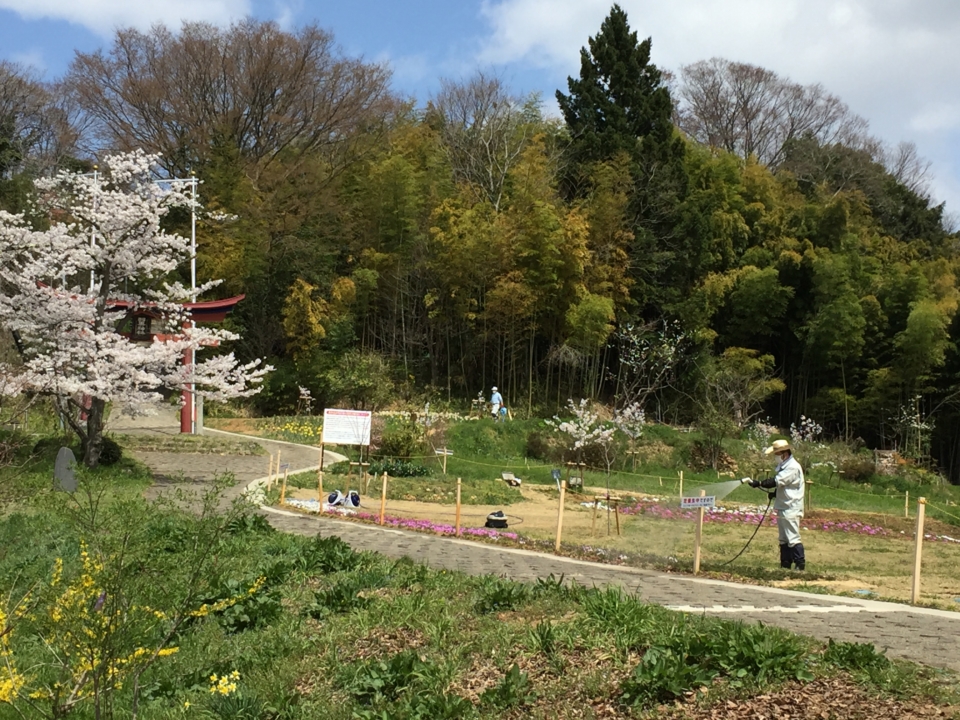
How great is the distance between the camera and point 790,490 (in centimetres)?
887

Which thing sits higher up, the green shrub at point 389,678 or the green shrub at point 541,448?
the green shrub at point 389,678

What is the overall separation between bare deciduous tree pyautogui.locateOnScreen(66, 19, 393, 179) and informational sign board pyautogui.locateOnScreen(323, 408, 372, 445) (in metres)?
19.3

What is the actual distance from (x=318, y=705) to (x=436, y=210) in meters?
24.1

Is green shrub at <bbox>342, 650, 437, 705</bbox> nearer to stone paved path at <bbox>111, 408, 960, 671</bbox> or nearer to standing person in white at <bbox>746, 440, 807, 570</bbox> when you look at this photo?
stone paved path at <bbox>111, 408, 960, 671</bbox>

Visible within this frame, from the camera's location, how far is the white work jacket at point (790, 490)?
8867mm

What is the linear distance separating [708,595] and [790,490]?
2.15 metres

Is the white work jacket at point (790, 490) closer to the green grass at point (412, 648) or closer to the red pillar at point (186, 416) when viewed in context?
the green grass at point (412, 648)

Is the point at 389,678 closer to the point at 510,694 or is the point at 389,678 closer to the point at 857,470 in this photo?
the point at 510,694

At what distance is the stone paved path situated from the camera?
5605 mm

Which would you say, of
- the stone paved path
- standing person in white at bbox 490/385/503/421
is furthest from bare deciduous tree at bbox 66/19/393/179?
the stone paved path

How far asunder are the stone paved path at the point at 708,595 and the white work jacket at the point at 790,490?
130 centimetres

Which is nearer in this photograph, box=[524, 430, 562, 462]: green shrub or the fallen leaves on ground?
the fallen leaves on ground

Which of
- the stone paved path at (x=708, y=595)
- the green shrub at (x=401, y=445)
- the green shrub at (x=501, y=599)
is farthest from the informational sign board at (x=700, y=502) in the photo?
the green shrub at (x=401, y=445)

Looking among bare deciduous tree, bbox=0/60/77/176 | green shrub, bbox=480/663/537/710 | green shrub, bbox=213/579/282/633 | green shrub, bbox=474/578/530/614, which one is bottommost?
green shrub, bbox=213/579/282/633
